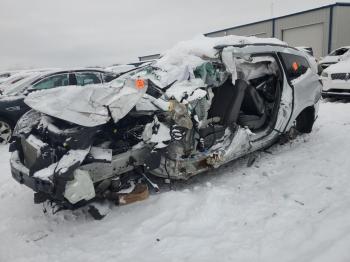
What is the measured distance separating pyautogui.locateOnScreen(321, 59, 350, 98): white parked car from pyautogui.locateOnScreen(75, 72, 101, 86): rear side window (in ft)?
21.4

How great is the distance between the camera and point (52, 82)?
27.2 ft

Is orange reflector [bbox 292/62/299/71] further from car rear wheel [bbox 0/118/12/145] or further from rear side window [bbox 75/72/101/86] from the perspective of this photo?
car rear wheel [bbox 0/118/12/145]

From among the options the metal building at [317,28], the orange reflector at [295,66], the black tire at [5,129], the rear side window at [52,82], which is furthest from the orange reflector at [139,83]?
the metal building at [317,28]

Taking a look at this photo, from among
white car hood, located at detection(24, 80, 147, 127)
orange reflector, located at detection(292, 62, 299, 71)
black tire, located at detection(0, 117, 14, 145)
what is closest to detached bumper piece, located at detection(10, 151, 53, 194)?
white car hood, located at detection(24, 80, 147, 127)

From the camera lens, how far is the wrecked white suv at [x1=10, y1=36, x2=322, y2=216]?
344cm

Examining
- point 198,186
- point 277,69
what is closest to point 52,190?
point 198,186

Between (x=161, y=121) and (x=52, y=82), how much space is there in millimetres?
5200

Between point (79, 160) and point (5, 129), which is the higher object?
point (79, 160)

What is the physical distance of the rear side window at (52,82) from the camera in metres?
8.08

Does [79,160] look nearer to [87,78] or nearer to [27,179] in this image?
[27,179]

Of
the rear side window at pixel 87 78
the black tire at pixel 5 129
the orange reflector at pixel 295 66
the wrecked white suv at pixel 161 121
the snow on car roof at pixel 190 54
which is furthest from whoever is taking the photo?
the rear side window at pixel 87 78

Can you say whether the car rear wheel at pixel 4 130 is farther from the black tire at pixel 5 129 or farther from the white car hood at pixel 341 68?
the white car hood at pixel 341 68

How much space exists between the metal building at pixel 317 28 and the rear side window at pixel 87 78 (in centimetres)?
1638

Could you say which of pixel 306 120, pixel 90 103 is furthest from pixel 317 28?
pixel 90 103
